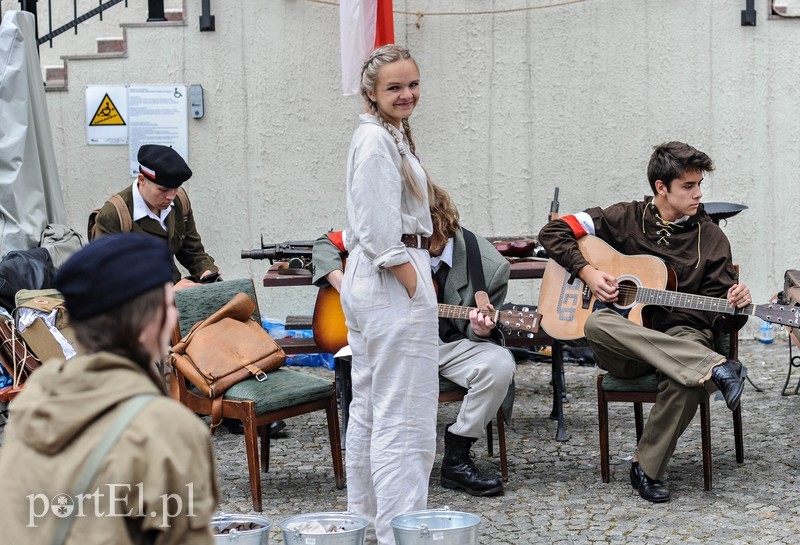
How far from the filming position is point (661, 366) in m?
5.08

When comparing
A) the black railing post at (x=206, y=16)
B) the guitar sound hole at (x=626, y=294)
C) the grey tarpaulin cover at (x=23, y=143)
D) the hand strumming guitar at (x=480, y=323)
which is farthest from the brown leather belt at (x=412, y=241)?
the black railing post at (x=206, y=16)

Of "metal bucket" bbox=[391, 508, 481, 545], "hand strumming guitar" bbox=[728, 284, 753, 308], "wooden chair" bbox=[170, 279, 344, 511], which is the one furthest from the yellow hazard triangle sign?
Result: "metal bucket" bbox=[391, 508, 481, 545]

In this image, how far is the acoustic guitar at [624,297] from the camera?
17.1 feet

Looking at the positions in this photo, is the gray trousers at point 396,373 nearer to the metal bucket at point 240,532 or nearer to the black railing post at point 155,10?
the metal bucket at point 240,532

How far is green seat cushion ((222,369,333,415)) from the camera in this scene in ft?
16.9

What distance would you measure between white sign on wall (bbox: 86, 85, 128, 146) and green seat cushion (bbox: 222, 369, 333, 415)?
363 centimetres

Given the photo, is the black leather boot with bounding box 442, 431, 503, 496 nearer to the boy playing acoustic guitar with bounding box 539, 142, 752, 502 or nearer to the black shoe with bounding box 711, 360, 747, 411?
the boy playing acoustic guitar with bounding box 539, 142, 752, 502

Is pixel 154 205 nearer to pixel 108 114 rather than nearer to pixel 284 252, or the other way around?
pixel 284 252

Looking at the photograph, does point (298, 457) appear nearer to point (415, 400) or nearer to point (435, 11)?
point (415, 400)

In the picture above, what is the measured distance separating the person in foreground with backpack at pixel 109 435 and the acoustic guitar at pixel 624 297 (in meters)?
3.61

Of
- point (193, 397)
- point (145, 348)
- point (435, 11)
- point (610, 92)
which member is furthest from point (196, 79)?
point (145, 348)

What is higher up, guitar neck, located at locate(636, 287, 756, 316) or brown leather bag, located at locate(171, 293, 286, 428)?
guitar neck, located at locate(636, 287, 756, 316)

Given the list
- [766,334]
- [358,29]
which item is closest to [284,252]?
[358,29]

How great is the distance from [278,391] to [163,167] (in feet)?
5.41
